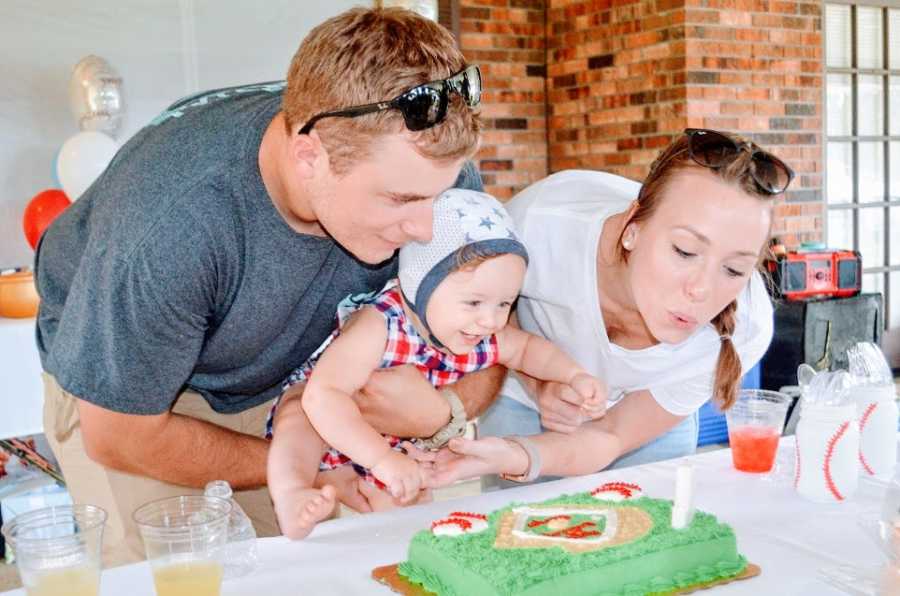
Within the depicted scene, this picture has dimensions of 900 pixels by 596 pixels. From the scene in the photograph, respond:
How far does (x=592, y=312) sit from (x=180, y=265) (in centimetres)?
80

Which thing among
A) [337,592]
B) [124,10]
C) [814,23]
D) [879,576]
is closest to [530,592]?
[337,592]

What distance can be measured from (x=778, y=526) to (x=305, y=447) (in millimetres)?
800

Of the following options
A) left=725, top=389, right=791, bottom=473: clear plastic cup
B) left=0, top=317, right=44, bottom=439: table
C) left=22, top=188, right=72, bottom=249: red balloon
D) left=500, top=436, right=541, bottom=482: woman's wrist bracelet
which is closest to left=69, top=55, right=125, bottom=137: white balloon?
left=22, top=188, right=72, bottom=249: red balloon

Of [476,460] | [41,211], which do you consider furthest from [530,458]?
[41,211]

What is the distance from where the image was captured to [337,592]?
123cm

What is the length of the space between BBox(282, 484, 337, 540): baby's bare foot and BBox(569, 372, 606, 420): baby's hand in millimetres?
559

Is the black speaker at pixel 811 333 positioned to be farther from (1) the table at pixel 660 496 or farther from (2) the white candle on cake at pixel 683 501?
(2) the white candle on cake at pixel 683 501

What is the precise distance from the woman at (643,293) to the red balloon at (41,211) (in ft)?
8.44

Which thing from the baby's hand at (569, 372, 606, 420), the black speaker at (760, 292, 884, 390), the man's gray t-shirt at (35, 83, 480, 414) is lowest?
the black speaker at (760, 292, 884, 390)

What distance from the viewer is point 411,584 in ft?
4.06

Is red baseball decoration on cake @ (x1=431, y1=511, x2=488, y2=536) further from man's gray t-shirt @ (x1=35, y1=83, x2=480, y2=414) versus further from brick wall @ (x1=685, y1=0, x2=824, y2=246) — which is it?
brick wall @ (x1=685, y1=0, x2=824, y2=246)

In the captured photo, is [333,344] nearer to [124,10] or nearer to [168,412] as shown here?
[168,412]

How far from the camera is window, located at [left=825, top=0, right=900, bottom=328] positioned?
634 centimetres

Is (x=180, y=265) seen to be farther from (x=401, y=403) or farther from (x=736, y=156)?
(x=736, y=156)
